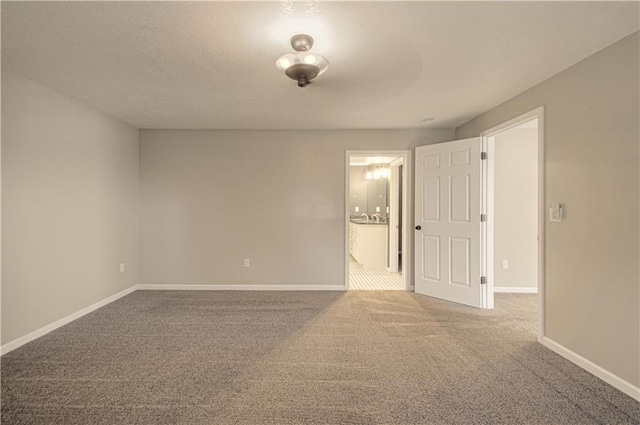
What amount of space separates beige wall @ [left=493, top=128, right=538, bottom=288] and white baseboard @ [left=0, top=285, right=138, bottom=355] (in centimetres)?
542

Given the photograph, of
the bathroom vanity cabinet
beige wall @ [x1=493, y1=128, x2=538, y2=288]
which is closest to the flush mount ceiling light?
beige wall @ [x1=493, y1=128, x2=538, y2=288]

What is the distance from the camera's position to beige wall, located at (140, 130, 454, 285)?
4.34m

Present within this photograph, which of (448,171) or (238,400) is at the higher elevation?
(448,171)

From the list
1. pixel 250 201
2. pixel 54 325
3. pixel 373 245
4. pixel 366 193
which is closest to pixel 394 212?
pixel 373 245

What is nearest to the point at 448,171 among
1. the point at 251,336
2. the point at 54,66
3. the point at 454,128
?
the point at 454,128

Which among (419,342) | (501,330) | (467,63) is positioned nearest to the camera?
(467,63)

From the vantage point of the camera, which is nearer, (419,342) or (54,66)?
(54,66)

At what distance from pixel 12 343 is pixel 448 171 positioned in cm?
487

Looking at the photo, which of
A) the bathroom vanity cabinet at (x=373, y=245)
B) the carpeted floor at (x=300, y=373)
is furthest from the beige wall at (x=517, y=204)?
the bathroom vanity cabinet at (x=373, y=245)

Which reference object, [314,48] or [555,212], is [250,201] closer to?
[314,48]

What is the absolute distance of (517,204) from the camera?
4.30 meters

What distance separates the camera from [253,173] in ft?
14.3

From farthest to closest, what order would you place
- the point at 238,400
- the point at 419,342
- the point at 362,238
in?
the point at 362,238 < the point at 419,342 < the point at 238,400

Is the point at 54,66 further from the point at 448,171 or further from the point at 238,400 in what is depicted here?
the point at 448,171
